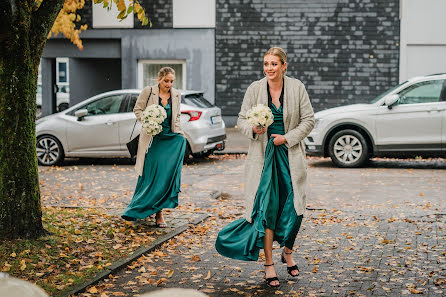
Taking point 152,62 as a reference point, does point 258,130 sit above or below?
below

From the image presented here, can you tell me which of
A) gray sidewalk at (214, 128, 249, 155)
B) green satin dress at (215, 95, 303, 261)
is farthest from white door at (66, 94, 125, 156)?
green satin dress at (215, 95, 303, 261)

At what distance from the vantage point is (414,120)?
47.5 feet

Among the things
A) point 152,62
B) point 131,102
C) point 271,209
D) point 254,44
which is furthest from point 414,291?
point 152,62

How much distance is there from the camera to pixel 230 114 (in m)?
24.3

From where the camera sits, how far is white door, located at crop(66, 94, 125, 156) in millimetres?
15523

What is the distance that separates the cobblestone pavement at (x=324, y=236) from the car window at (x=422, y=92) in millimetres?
1430

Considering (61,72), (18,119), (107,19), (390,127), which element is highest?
(107,19)

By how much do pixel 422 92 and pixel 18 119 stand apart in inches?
392

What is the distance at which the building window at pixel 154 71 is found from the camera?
970 inches

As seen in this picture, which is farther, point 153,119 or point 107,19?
point 107,19

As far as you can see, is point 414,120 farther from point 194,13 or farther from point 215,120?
point 194,13

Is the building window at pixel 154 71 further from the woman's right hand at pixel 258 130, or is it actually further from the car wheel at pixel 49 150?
the woman's right hand at pixel 258 130

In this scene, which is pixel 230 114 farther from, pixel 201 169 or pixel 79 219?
pixel 79 219

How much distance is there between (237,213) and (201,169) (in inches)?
204
